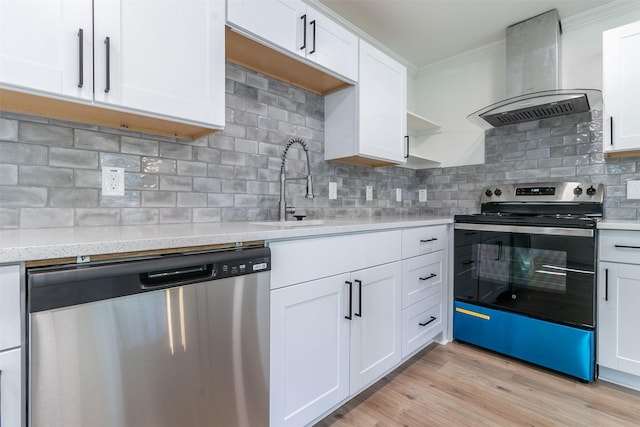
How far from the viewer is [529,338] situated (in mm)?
1981

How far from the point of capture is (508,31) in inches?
96.6

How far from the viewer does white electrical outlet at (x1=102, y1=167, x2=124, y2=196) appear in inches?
51.1

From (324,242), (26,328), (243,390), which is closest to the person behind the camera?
(26,328)

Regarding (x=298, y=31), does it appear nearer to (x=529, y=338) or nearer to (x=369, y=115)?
(x=369, y=115)

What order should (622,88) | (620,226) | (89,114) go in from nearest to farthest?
(89,114), (620,226), (622,88)

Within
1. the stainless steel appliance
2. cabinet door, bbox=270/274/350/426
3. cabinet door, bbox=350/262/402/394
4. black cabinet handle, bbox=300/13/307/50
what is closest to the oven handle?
the stainless steel appliance

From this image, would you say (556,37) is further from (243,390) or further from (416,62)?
(243,390)

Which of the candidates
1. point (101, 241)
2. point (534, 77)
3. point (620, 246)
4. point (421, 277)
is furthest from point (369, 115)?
point (101, 241)

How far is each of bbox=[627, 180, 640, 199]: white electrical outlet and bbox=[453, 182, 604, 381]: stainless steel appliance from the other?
0.14m

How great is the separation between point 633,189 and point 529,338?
123 cm

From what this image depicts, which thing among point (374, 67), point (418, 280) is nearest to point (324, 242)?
point (418, 280)

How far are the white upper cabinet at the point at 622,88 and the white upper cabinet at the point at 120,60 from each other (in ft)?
7.65

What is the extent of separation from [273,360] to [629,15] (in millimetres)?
3179

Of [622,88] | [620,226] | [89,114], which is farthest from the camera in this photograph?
[622,88]
